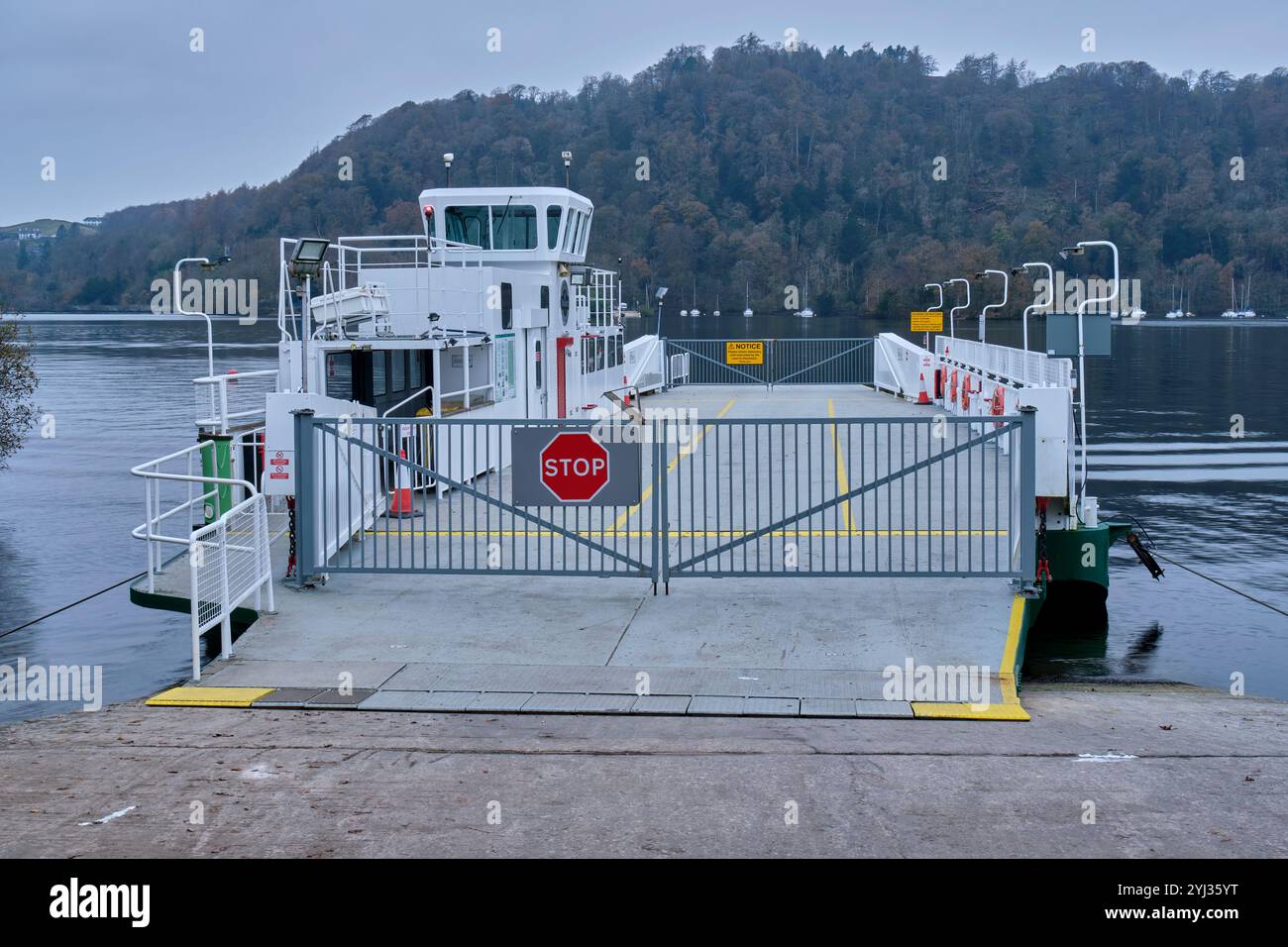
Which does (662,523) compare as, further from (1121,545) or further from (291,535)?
(1121,545)

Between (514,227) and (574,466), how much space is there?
1345 centimetres

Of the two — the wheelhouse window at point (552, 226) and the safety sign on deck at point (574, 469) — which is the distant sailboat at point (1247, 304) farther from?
the safety sign on deck at point (574, 469)

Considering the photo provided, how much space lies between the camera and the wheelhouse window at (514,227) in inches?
943

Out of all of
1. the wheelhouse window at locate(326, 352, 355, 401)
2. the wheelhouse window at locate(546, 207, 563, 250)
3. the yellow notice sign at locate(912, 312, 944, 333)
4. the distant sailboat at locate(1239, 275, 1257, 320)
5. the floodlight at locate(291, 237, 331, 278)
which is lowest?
the wheelhouse window at locate(326, 352, 355, 401)

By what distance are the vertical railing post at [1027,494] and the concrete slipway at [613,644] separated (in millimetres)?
311

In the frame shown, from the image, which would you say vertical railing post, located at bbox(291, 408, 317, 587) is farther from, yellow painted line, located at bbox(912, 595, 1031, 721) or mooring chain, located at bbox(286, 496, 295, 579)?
yellow painted line, located at bbox(912, 595, 1031, 721)

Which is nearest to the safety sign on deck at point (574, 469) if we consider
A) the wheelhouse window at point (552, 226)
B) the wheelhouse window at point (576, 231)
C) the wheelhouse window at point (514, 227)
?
the wheelhouse window at point (552, 226)

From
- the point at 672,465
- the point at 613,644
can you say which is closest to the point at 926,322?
the point at 672,465

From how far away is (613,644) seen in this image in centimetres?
1034

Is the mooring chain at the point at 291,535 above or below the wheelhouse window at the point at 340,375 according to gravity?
below

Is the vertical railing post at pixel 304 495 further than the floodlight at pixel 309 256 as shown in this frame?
No

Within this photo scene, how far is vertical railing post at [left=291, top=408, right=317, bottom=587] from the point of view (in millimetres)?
11523

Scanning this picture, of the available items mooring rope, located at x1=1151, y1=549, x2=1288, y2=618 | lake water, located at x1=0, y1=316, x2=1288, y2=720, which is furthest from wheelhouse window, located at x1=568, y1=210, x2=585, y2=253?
mooring rope, located at x1=1151, y1=549, x2=1288, y2=618

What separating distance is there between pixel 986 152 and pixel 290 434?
624 feet
